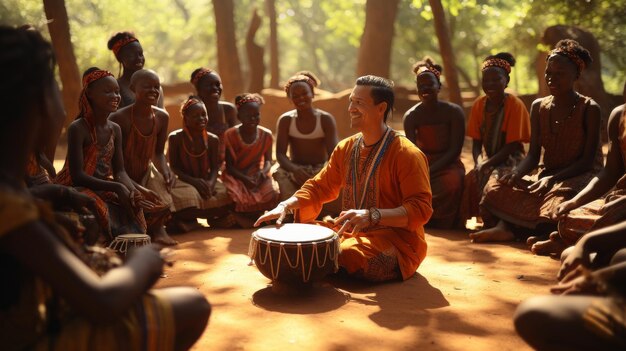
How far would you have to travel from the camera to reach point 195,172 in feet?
23.4

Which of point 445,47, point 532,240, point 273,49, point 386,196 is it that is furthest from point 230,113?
point 273,49

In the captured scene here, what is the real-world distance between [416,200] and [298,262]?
99 centimetres

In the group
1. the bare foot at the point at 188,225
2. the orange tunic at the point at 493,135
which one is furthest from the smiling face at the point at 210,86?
the orange tunic at the point at 493,135

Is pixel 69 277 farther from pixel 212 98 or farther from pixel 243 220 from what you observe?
pixel 212 98

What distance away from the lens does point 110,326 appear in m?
2.31

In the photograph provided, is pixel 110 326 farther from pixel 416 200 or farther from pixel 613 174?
pixel 613 174

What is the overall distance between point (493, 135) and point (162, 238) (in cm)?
376

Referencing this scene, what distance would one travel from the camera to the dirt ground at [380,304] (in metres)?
3.62

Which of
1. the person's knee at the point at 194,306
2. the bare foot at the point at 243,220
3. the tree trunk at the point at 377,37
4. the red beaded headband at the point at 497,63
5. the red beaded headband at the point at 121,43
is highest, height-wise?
the tree trunk at the point at 377,37

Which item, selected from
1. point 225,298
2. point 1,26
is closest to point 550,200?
point 225,298

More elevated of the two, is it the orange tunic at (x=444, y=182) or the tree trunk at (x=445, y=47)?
the tree trunk at (x=445, y=47)

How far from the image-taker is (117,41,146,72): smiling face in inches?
274

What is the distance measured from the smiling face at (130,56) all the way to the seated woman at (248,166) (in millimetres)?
1208

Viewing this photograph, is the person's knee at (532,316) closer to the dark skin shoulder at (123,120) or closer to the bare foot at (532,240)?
the bare foot at (532,240)
